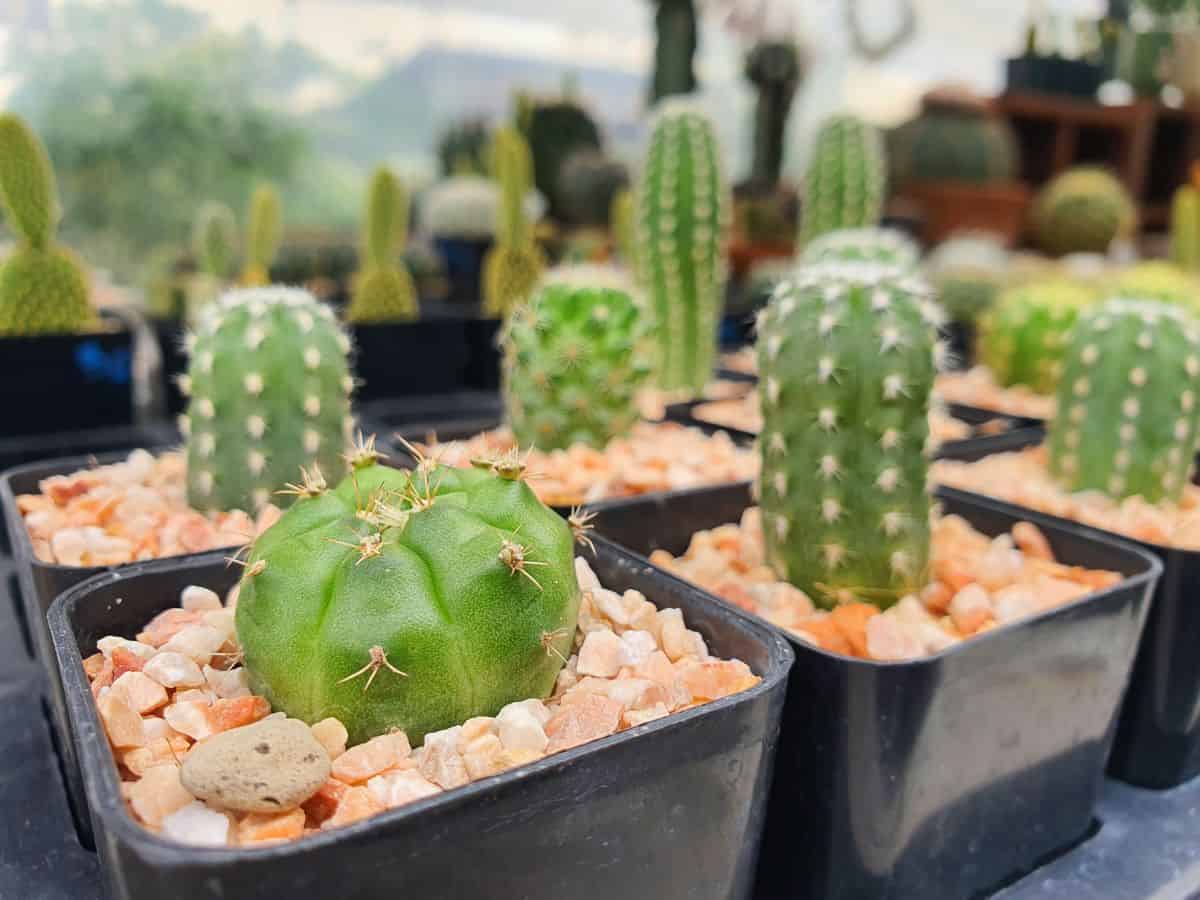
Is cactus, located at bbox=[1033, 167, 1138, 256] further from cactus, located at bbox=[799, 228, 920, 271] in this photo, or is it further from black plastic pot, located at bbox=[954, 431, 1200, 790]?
black plastic pot, located at bbox=[954, 431, 1200, 790]

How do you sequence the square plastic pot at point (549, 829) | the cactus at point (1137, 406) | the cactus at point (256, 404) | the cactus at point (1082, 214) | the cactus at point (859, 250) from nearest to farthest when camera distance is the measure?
the square plastic pot at point (549, 829) < the cactus at point (256, 404) < the cactus at point (1137, 406) < the cactus at point (859, 250) < the cactus at point (1082, 214)

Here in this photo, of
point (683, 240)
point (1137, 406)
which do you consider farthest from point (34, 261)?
point (1137, 406)

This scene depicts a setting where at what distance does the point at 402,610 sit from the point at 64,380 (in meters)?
0.96

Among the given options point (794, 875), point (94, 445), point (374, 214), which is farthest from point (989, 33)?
point (794, 875)

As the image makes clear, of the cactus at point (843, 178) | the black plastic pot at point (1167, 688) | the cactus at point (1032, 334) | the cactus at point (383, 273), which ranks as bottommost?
the black plastic pot at point (1167, 688)

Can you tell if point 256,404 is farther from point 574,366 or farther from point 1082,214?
point 1082,214

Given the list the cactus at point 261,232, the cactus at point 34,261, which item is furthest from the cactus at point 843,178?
the cactus at point 34,261

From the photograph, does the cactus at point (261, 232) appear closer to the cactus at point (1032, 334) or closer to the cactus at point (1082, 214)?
the cactus at point (1032, 334)

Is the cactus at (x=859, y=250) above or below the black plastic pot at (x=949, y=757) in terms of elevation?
above

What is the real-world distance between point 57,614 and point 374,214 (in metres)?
1.07

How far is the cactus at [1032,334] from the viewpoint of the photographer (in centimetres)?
158

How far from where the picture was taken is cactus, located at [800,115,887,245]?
1.85m

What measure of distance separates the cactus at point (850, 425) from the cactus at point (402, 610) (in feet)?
0.94

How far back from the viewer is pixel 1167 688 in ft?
2.53
